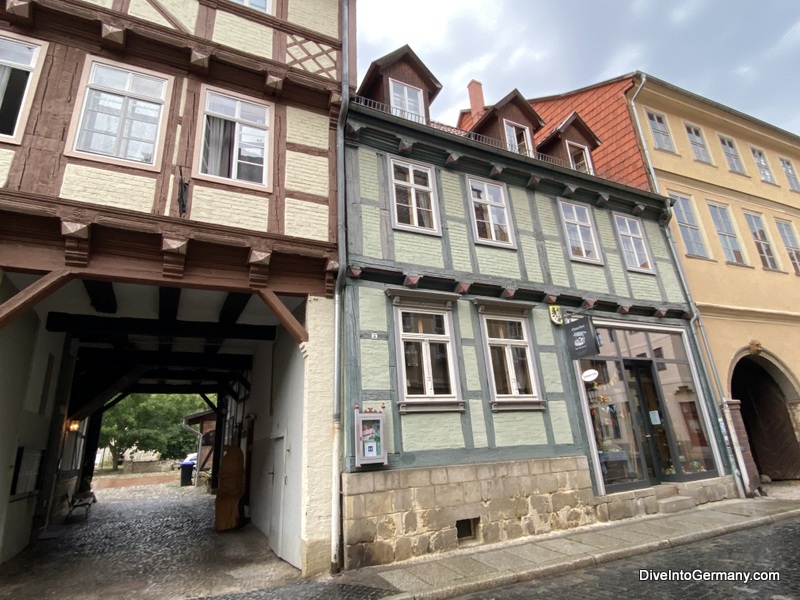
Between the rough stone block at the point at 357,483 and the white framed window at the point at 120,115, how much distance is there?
5402mm

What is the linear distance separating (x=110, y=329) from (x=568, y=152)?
11.7m

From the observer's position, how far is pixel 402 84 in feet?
33.2

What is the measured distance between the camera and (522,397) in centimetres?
833

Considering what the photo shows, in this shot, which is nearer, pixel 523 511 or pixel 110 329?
pixel 523 511

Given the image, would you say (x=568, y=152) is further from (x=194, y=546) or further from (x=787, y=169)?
(x=194, y=546)

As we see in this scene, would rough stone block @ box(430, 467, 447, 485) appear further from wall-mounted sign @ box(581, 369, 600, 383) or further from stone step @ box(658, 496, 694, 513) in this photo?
stone step @ box(658, 496, 694, 513)

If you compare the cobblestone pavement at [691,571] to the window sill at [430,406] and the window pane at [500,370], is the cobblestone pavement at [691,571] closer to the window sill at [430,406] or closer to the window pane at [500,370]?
the window sill at [430,406]

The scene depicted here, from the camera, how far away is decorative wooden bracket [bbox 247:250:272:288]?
21.7ft

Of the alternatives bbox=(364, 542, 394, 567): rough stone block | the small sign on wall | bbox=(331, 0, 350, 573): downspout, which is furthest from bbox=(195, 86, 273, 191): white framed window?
bbox=(364, 542, 394, 567): rough stone block

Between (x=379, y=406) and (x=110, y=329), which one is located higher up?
(x=110, y=329)

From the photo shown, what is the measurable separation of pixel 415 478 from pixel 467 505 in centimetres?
104

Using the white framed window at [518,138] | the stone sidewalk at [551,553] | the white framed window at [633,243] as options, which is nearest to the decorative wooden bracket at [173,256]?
the stone sidewalk at [551,553]

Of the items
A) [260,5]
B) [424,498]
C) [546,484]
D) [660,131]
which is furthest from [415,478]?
[660,131]

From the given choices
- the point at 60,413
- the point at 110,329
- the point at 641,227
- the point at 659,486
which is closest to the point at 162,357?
the point at 60,413
